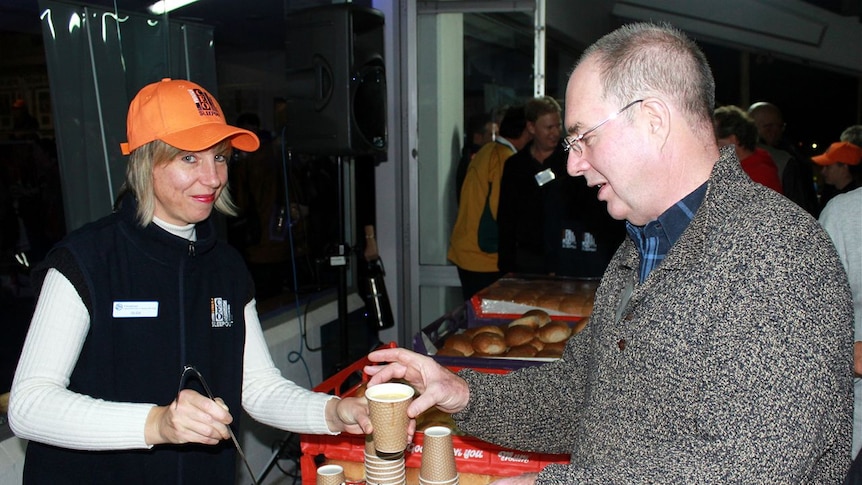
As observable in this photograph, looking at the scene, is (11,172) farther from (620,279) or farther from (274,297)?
(620,279)

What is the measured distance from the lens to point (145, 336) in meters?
1.71

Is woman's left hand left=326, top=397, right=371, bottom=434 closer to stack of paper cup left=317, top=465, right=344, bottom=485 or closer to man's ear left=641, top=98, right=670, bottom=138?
stack of paper cup left=317, top=465, right=344, bottom=485

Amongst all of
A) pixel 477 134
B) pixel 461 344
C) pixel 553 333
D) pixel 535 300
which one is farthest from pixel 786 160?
pixel 461 344

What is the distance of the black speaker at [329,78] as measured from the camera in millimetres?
4066

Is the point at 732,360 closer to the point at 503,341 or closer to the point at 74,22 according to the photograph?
the point at 503,341

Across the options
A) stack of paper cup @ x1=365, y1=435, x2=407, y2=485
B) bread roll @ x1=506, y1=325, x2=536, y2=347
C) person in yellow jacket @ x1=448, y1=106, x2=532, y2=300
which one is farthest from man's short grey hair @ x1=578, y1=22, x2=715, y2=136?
person in yellow jacket @ x1=448, y1=106, x2=532, y2=300

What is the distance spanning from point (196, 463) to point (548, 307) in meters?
2.19

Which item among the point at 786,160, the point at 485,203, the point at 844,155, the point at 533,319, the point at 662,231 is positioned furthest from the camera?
the point at 844,155

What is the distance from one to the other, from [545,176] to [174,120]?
3101 mm

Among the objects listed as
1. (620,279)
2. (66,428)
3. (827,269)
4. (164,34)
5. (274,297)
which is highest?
(164,34)

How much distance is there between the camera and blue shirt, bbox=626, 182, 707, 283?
4.19 ft

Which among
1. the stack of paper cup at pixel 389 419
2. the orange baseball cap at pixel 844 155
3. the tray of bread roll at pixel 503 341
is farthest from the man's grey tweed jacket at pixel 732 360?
the orange baseball cap at pixel 844 155

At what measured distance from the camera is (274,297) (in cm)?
509

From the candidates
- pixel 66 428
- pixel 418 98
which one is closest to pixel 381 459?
pixel 66 428
